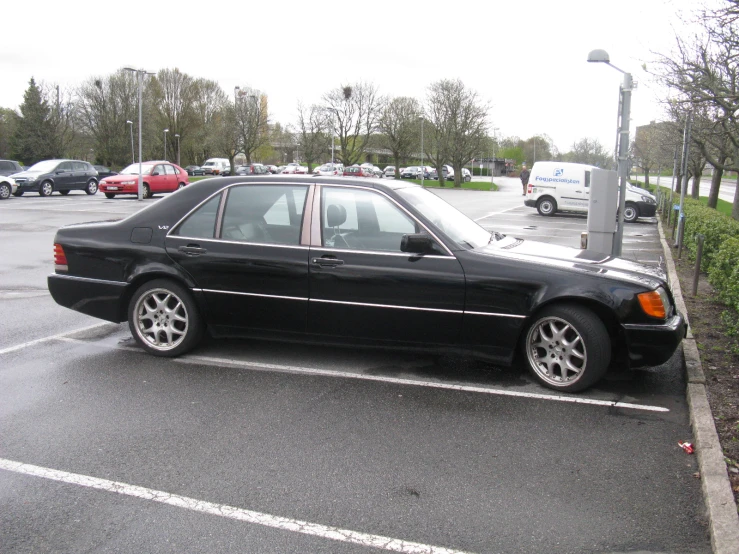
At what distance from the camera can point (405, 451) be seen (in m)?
4.02

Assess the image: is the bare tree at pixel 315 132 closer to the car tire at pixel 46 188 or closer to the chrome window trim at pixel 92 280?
the car tire at pixel 46 188

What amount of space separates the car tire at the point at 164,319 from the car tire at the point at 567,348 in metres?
2.85

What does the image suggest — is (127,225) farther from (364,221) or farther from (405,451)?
(405,451)

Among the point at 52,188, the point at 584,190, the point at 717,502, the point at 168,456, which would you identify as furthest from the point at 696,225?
the point at 52,188

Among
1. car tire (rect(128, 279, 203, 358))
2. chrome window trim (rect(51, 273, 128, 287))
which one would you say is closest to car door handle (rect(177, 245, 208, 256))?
car tire (rect(128, 279, 203, 358))

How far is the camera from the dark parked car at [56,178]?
30.5 metres

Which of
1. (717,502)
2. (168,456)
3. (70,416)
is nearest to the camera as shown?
(717,502)

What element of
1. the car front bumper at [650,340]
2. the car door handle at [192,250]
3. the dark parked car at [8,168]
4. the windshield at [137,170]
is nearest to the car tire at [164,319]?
the car door handle at [192,250]

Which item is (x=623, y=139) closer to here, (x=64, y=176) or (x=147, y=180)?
(x=147, y=180)

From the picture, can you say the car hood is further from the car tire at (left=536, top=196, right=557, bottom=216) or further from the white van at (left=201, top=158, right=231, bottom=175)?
the white van at (left=201, top=158, right=231, bottom=175)

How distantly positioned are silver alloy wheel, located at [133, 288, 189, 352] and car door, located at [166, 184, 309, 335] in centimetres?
31

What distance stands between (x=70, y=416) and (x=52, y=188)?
3036 centimetres

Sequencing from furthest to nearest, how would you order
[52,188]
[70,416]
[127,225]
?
[52,188] → [127,225] → [70,416]

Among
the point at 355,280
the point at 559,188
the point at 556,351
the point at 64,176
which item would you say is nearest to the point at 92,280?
the point at 355,280
